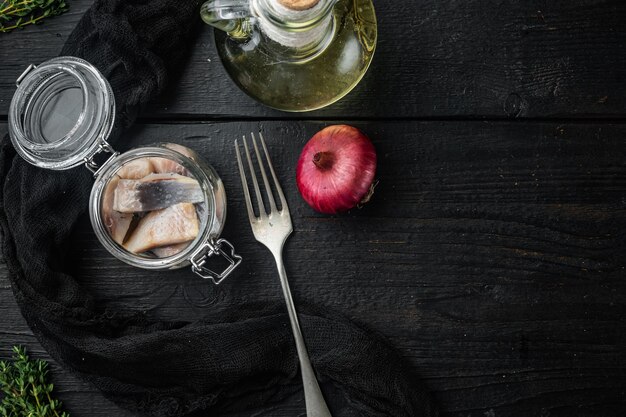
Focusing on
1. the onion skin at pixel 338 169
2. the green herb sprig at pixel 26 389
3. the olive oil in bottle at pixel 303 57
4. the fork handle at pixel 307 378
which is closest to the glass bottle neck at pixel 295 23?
the olive oil in bottle at pixel 303 57

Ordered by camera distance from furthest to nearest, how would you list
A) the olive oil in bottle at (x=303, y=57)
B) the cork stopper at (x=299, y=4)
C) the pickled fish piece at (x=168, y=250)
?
the pickled fish piece at (x=168, y=250) → the olive oil in bottle at (x=303, y=57) → the cork stopper at (x=299, y=4)

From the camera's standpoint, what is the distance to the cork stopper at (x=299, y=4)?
2.55ft

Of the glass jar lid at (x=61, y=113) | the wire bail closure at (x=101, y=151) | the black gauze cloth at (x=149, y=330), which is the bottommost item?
the black gauze cloth at (x=149, y=330)

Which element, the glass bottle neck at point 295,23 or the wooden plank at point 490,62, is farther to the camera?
the wooden plank at point 490,62

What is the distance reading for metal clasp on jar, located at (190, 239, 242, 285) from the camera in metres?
0.98

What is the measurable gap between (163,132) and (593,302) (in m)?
0.74

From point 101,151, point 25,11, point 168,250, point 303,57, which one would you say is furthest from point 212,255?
point 25,11

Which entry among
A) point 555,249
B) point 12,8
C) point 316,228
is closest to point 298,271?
point 316,228

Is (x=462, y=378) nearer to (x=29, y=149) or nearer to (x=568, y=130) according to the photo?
(x=568, y=130)

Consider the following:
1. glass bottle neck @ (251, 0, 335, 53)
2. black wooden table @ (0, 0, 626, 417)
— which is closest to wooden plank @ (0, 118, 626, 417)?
black wooden table @ (0, 0, 626, 417)

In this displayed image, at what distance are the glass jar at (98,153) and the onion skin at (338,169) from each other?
0.15 m

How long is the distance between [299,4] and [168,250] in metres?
0.43

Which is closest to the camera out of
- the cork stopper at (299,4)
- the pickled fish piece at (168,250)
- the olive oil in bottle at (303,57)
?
the cork stopper at (299,4)

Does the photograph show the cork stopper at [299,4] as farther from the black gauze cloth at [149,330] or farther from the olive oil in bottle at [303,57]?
the black gauze cloth at [149,330]
